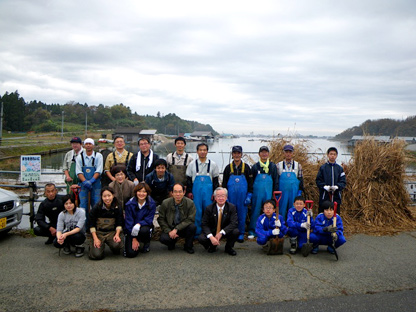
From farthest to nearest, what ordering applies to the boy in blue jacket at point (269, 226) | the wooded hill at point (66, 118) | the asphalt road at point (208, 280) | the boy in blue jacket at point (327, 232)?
the wooded hill at point (66, 118), the boy in blue jacket at point (269, 226), the boy in blue jacket at point (327, 232), the asphalt road at point (208, 280)

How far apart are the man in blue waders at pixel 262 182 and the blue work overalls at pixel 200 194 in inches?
32.7

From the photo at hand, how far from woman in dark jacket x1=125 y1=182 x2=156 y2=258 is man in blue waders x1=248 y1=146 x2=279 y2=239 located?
182cm

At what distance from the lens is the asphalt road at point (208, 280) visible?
3252 mm

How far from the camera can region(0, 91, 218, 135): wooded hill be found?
5909 cm

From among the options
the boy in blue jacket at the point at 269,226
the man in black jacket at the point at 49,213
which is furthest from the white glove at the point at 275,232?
the man in black jacket at the point at 49,213

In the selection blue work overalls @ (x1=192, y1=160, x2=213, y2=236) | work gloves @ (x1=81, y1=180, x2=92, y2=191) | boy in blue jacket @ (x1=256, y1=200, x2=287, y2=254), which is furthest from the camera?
work gloves @ (x1=81, y1=180, x2=92, y2=191)

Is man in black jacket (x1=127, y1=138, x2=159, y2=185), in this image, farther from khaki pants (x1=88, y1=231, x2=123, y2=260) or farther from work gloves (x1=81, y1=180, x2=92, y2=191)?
khaki pants (x1=88, y1=231, x2=123, y2=260)

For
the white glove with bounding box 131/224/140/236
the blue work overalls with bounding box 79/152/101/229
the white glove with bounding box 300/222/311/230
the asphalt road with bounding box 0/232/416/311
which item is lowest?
the asphalt road with bounding box 0/232/416/311

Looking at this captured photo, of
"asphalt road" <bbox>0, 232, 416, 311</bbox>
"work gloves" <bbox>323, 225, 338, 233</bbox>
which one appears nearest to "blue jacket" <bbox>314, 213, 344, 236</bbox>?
"work gloves" <bbox>323, 225, 338, 233</bbox>

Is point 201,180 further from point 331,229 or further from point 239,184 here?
point 331,229

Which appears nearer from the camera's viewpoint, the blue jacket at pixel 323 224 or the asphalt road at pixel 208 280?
the asphalt road at pixel 208 280

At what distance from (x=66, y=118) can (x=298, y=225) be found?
93.0 metres

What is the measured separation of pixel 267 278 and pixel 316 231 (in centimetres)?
132

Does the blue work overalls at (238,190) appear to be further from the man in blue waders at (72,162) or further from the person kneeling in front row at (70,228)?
the man in blue waders at (72,162)
